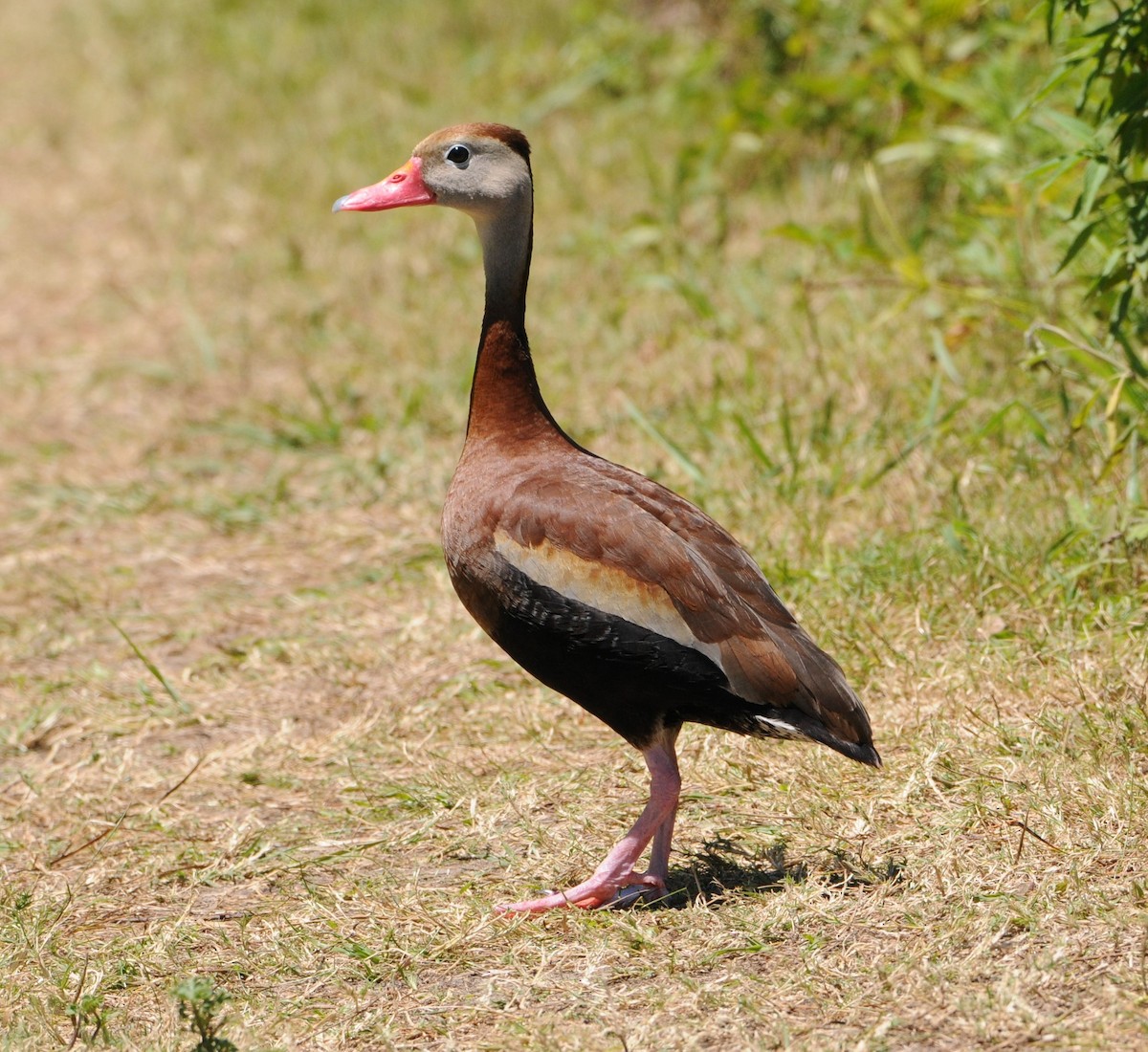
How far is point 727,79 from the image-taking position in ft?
27.6

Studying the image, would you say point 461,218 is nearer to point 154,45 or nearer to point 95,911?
point 154,45

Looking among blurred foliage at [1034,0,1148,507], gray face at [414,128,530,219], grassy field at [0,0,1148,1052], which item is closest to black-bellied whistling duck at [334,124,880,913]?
grassy field at [0,0,1148,1052]

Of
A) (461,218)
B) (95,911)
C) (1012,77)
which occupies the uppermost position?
(1012,77)

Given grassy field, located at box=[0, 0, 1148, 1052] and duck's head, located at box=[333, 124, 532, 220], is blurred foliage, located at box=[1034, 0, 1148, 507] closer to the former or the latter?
grassy field, located at box=[0, 0, 1148, 1052]

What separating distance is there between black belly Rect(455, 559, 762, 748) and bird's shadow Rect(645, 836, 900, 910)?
0.33 meters

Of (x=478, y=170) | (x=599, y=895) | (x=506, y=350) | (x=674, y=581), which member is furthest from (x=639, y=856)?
(x=478, y=170)

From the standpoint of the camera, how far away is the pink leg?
343 cm

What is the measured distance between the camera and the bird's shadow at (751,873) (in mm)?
3400

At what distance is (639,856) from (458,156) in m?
1.81

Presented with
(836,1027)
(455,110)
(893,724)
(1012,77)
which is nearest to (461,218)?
(455,110)

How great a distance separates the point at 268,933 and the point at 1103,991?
1725mm

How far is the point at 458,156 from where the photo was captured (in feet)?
13.3

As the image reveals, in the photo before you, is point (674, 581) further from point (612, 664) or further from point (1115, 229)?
point (1115, 229)

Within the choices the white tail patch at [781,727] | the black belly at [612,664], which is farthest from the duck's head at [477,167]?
the white tail patch at [781,727]
